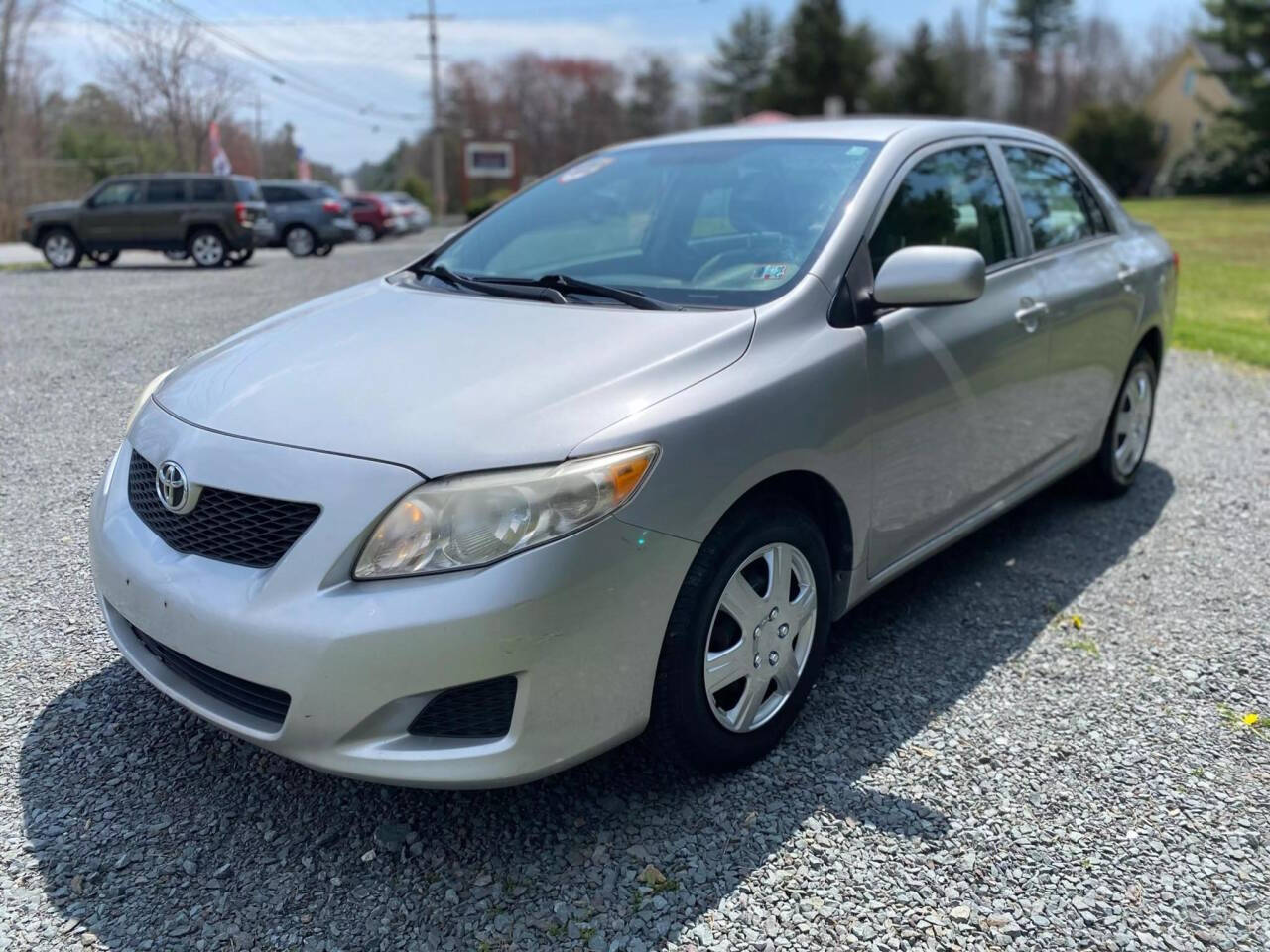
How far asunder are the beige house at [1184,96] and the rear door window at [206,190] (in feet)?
155

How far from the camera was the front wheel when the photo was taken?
17.8 meters

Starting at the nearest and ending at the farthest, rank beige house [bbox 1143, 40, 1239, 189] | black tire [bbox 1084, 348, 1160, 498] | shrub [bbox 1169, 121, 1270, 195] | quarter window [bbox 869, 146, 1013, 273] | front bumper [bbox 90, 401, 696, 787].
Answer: front bumper [bbox 90, 401, 696, 787] → quarter window [bbox 869, 146, 1013, 273] → black tire [bbox 1084, 348, 1160, 498] → shrub [bbox 1169, 121, 1270, 195] → beige house [bbox 1143, 40, 1239, 189]

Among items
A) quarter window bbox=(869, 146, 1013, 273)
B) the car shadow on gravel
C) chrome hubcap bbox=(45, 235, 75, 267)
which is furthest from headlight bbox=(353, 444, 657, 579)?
chrome hubcap bbox=(45, 235, 75, 267)

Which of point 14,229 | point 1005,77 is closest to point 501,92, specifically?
point 1005,77

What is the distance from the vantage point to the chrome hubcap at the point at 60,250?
1767 centimetres

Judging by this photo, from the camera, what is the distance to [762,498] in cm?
275

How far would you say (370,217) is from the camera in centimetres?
3003

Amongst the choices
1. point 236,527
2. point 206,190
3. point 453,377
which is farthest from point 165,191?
point 236,527

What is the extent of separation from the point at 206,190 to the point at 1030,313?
666 inches

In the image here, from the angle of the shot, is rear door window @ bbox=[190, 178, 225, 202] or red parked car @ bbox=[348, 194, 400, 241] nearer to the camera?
rear door window @ bbox=[190, 178, 225, 202]

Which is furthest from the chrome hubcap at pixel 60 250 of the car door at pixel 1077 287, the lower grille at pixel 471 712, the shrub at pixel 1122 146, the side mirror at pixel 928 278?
the shrub at pixel 1122 146

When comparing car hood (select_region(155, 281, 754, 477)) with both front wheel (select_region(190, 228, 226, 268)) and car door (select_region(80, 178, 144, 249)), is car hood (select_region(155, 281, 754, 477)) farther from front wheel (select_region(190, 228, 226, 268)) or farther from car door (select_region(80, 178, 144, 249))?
car door (select_region(80, 178, 144, 249))

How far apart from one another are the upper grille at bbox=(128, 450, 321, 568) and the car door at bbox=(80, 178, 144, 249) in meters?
17.4

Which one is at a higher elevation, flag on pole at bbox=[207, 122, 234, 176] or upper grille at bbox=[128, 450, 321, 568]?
flag on pole at bbox=[207, 122, 234, 176]
